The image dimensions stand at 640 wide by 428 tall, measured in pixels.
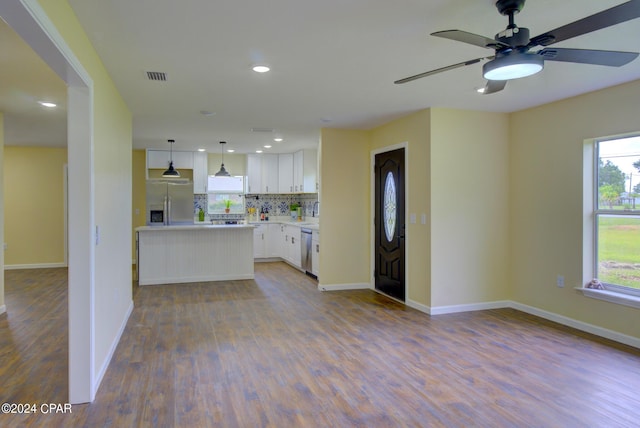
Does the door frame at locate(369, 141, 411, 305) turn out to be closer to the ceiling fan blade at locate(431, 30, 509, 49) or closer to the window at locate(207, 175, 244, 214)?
the ceiling fan blade at locate(431, 30, 509, 49)

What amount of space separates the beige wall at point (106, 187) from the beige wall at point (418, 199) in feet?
10.9

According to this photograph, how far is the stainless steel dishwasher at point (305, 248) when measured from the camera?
721 centimetres

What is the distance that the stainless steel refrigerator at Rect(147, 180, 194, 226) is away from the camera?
843cm

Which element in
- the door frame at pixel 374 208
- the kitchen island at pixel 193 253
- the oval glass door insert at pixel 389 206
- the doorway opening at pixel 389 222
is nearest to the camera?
the door frame at pixel 374 208

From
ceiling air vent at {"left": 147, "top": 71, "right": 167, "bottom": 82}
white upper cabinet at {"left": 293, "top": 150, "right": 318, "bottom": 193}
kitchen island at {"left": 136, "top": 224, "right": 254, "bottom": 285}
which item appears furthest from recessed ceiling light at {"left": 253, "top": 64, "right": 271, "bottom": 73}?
white upper cabinet at {"left": 293, "top": 150, "right": 318, "bottom": 193}

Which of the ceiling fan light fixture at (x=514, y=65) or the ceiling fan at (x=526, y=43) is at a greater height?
the ceiling fan at (x=526, y=43)

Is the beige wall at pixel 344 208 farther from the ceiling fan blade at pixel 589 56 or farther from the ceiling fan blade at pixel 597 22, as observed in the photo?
the ceiling fan blade at pixel 597 22

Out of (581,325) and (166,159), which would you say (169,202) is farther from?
(581,325)

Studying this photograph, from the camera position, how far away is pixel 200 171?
8.75 metres

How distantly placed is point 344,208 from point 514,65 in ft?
13.3

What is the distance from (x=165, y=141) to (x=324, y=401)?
6016mm

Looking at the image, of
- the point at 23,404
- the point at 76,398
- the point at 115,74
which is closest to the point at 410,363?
the point at 76,398

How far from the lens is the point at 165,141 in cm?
732

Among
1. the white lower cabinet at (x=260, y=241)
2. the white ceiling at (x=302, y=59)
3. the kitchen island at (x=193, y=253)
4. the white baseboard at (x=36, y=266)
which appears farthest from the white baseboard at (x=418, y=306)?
the white baseboard at (x=36, y=266)
